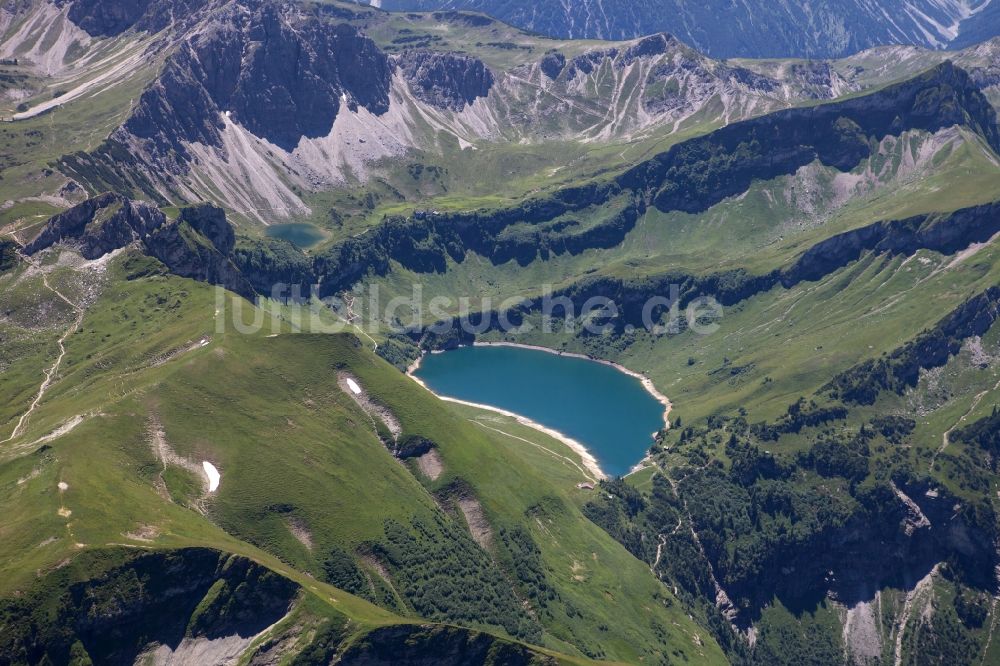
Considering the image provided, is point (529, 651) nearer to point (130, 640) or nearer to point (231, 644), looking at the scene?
point (231, 644)

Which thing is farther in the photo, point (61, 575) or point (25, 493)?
point (25, 493)

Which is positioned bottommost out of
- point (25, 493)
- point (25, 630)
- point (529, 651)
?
point (529, 651)

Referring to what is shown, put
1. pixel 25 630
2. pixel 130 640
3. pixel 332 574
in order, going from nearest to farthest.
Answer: pixel 25 630, pixel 130 640, pixel 332 574

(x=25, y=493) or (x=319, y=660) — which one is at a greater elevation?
(x=25, y=493)

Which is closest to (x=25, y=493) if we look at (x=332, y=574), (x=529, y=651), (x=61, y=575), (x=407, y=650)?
(x=61, y=575)

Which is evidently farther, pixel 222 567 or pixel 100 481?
pixel 100 481

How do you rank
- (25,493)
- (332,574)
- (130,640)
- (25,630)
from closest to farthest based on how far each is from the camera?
Result: (25,630) → (130,640) → (25,493) → (332,574)

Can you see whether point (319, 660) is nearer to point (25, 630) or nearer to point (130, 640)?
point (130, 640)

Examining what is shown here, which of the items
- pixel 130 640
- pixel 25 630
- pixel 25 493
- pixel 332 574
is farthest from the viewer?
pixel 332 574

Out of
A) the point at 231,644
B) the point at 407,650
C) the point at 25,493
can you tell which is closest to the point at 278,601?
the point at 231,644
